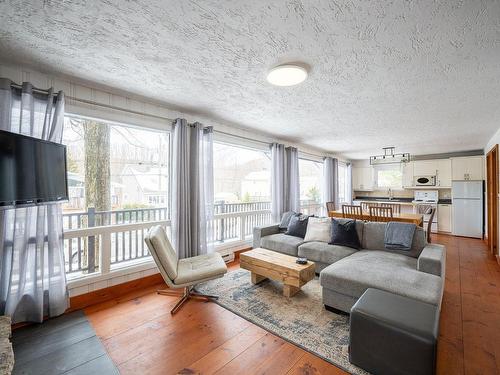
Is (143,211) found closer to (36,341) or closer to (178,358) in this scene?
(36,341)

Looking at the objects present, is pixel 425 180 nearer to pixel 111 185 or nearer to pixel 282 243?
pixel 282 243

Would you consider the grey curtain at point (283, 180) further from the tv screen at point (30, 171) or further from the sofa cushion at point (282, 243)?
the tv screen at point (30, 171)

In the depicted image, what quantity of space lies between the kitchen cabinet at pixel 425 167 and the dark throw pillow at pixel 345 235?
4992 millimetres

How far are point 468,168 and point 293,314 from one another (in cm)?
668

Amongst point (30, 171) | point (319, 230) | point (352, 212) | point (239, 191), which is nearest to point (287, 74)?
point (30, 171)

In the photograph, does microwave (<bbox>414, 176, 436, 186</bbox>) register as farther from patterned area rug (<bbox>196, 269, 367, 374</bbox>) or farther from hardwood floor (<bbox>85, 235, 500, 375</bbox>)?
patterned area rug (<bbox>196, 269, 367, 374</bbox>)

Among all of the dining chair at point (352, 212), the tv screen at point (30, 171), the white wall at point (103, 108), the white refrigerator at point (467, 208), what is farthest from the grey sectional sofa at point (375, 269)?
the white refrigerator at point (467, 208)

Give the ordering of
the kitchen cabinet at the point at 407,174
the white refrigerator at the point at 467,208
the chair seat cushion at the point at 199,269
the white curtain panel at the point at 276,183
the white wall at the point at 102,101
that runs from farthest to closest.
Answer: the kitchen cabinet at the point at 407,174 < the white refrigerator at the point at 467,208 < the white curtain panel at the point at 276,183 < the chair seat cushion at the point at 199,269 < the white wall at the point at 102,101

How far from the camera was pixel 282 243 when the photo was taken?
3641 millimetres

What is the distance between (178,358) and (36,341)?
1290 mm

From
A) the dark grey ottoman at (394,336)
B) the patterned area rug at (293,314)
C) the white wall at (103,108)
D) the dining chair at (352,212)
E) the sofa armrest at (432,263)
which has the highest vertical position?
the white wall at (103,108)

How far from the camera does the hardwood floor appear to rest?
64.5 inches

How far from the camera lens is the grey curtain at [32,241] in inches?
79.0

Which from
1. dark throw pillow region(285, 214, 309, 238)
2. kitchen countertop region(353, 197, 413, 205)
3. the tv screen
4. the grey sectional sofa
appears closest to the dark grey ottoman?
the grey sectional sofa
